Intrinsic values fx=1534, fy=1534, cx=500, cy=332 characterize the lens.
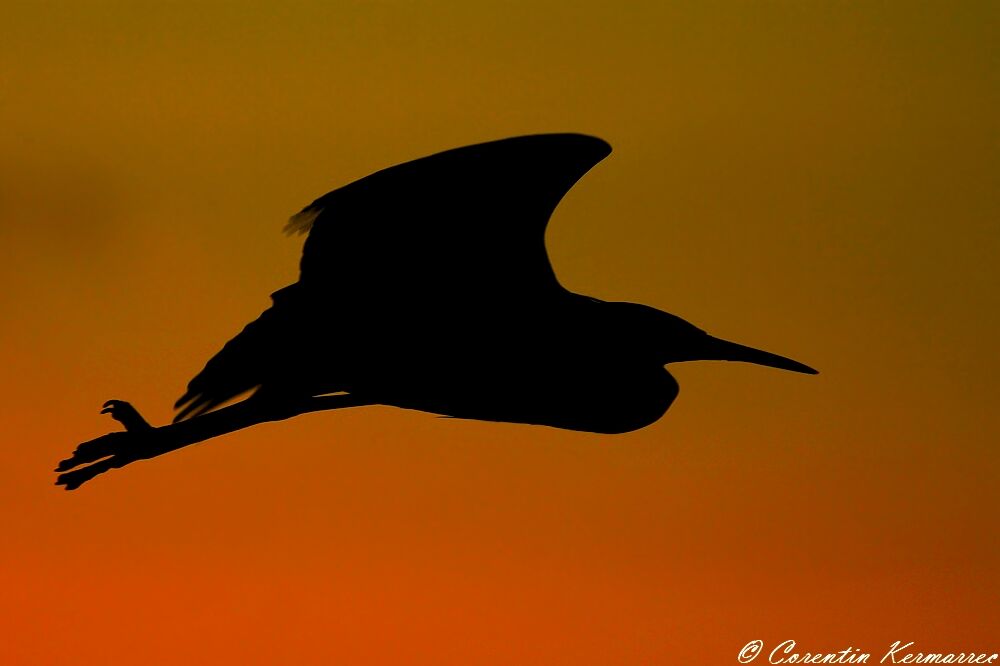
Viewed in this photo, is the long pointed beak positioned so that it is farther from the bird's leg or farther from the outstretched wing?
the bird's leg

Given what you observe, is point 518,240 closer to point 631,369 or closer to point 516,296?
point 516,296

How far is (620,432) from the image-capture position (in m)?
4.77

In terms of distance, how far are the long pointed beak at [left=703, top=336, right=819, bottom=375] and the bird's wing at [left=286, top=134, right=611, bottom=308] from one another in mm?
653

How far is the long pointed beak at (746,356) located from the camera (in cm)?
498

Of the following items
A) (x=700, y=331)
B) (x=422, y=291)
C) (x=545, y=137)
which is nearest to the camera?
(x=545, y=137)

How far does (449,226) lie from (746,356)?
46.7 inches

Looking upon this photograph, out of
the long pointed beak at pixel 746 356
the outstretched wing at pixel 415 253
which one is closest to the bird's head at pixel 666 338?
the long pointed beak at pixel 746 356

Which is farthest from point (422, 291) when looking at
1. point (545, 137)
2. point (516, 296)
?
point (545, 137)

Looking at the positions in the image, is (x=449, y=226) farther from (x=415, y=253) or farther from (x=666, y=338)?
(x=666, y=338)

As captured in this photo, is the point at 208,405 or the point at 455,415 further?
the point at 455,415

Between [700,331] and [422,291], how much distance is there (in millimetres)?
951

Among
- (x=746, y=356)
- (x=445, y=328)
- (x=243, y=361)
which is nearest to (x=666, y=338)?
(x=746, y=356)

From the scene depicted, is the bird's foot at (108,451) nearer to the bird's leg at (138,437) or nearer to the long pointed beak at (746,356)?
the bird's leg at (138,437)

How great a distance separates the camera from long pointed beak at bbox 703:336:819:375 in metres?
4.98
